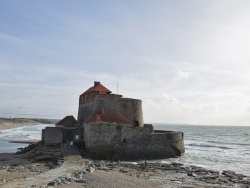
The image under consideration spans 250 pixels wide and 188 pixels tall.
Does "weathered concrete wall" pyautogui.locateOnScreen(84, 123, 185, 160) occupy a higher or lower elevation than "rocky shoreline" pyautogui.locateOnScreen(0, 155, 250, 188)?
higher

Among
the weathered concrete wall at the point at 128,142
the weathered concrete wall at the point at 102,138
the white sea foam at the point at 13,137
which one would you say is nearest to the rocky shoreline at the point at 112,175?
the weathered concrete wall at the point at 102,138

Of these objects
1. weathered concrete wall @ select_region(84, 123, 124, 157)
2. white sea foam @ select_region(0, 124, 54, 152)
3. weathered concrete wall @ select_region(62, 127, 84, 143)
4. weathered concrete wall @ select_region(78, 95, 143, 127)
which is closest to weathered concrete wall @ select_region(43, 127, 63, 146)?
weathered concrete wall @ select_region(62, 127, 84, 143)

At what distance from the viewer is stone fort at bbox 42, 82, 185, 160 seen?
26641 millimetres

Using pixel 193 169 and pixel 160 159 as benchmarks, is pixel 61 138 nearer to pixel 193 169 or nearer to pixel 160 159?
pixel 160 159

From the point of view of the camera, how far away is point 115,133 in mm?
27078

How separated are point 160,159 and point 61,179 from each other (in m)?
12.8

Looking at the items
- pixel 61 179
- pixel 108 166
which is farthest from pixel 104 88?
pixel 61 179

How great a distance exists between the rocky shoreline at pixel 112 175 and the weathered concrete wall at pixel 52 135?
4.80 metres

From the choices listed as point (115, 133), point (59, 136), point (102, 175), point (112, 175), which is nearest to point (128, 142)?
point (115, 133)

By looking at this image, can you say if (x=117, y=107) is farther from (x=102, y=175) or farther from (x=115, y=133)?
(x=102, y=175)

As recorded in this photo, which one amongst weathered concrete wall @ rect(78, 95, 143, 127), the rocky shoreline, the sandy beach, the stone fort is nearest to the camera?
the sandy beach

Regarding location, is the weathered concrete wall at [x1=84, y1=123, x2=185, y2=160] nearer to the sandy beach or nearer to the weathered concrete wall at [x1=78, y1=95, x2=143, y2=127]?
the sandy beach

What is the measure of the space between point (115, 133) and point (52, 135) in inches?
234

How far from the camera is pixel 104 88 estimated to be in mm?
33656
